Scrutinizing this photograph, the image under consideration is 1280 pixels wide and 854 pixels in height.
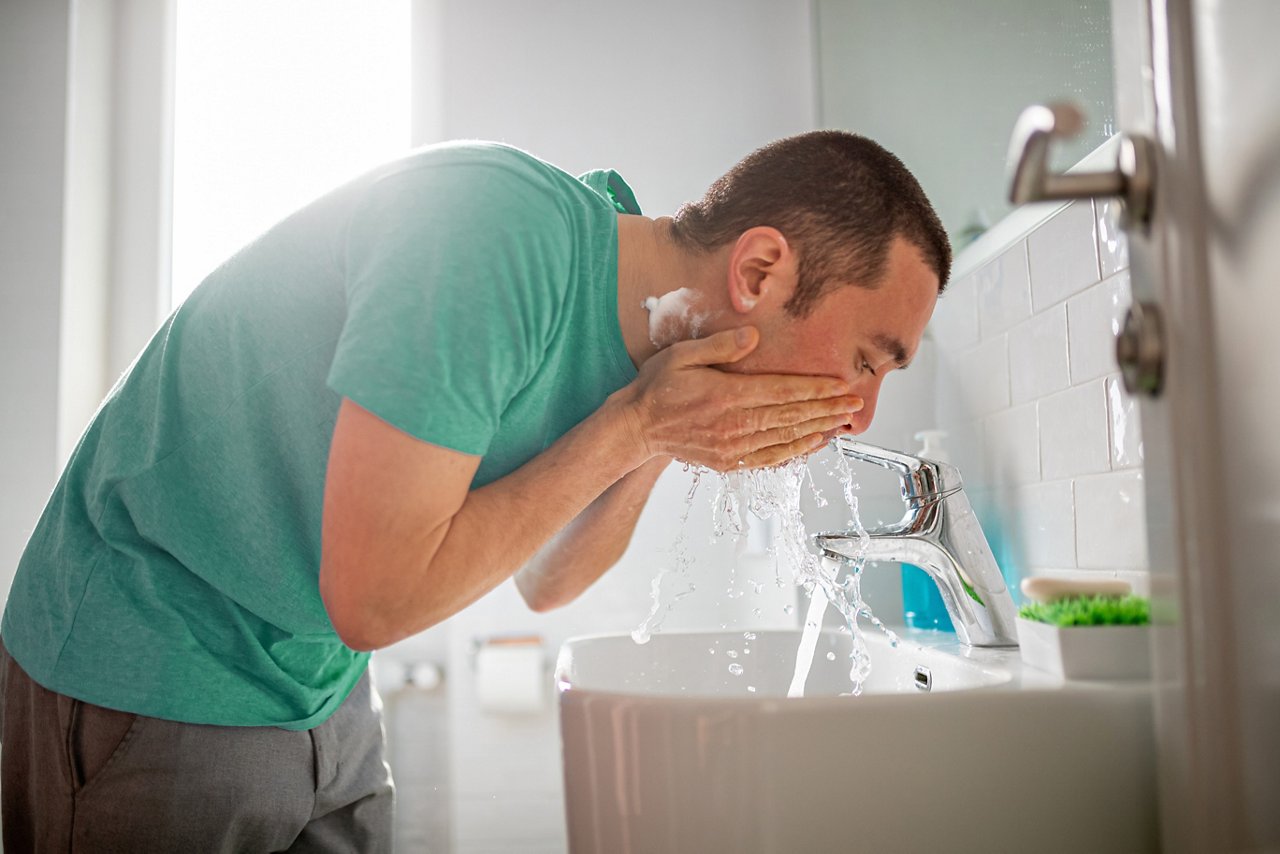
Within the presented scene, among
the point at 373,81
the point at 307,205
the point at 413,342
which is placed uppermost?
the point at 373,81

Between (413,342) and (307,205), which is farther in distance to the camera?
(307,205)

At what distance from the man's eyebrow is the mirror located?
0.73ft

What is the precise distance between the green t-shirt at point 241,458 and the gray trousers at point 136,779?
0.06ft

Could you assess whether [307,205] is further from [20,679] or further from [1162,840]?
[1162,840]

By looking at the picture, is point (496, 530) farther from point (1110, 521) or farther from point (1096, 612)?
point (1110, 521)

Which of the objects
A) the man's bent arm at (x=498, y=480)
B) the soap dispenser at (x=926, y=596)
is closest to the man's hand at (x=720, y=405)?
the man's bent arm at (x=498, y=480)

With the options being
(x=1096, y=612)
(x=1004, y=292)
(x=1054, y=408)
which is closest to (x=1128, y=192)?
(x=1096, y=612)

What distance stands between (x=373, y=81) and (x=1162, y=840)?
6.41ft

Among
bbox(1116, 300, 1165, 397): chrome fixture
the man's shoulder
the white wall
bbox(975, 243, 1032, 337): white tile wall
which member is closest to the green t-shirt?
the man's shoulder

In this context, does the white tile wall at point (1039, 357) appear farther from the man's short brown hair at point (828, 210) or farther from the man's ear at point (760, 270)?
the man's ear at point (760, 270)

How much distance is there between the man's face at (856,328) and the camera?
0.81 metres

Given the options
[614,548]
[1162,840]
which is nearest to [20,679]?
[614,548]

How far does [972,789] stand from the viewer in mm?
555

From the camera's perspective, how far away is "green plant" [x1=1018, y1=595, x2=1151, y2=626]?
0.63m
